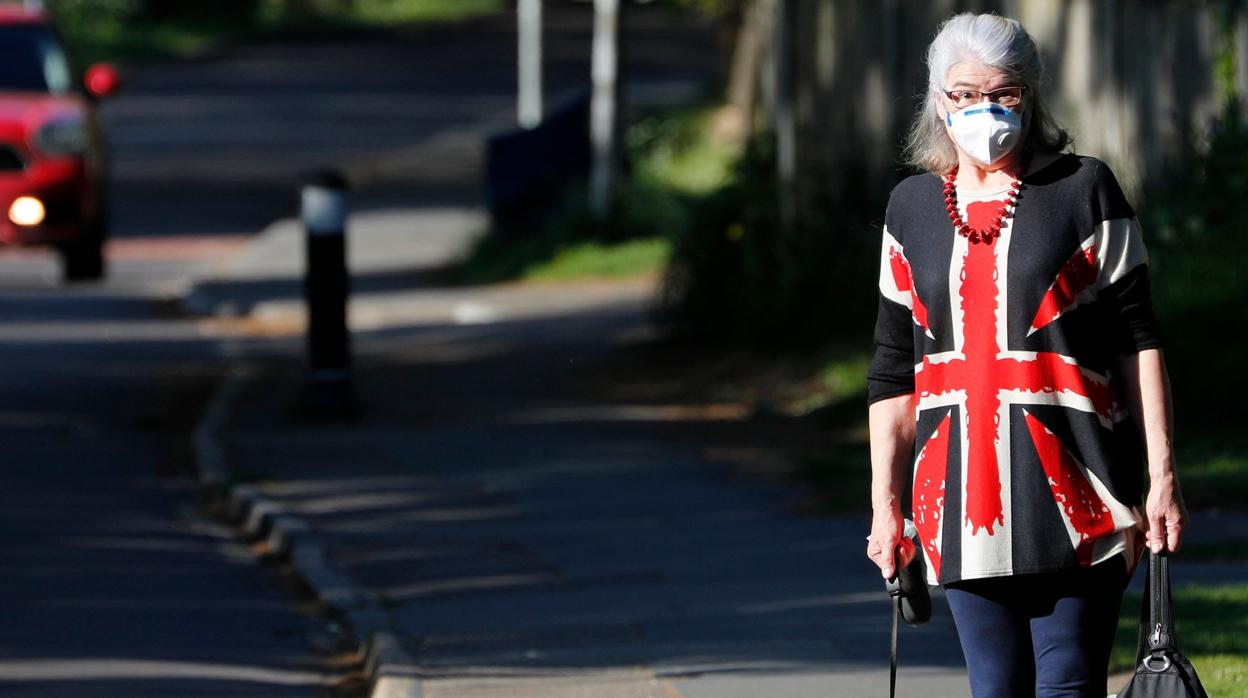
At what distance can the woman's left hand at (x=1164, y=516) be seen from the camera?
4574 mm

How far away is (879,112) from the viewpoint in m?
15.8

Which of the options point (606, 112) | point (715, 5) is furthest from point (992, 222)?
point (715, 5)

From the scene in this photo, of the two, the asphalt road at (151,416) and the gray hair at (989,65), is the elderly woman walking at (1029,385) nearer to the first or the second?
the gray hair at (989,65)

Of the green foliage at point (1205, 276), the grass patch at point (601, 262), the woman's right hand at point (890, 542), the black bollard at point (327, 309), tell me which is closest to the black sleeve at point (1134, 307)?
the woman's right hand at point (890, 542)

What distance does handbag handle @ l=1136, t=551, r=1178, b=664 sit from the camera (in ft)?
15.0

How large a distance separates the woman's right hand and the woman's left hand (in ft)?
1.67

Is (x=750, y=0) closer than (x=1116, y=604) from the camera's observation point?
No

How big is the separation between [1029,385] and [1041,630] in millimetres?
479

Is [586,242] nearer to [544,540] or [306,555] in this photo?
[544,540]

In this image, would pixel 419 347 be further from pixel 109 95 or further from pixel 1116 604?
pixel 1116 604

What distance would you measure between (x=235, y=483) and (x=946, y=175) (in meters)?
7.07

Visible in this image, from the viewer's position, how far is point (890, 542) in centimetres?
484

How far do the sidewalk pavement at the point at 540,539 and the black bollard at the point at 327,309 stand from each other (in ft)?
0.64

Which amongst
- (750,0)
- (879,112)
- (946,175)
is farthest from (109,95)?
(946,175)
